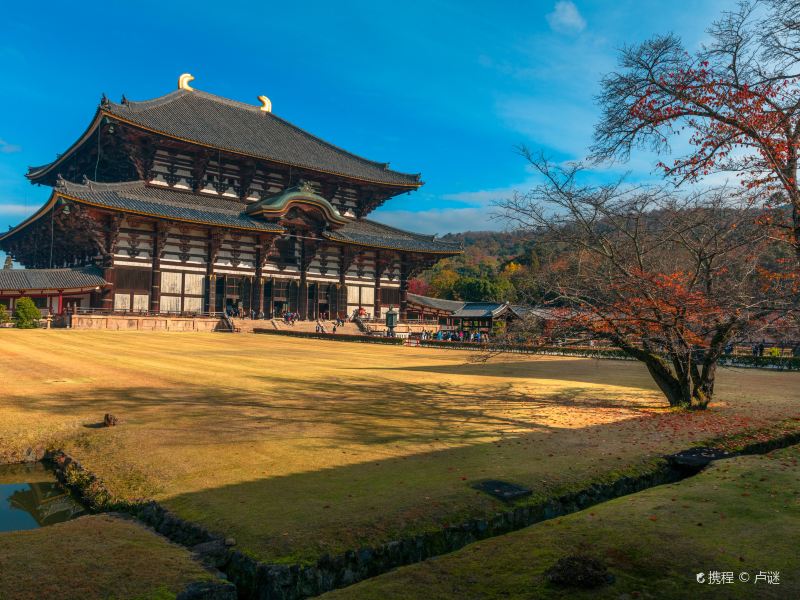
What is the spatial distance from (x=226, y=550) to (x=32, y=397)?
28.6ft

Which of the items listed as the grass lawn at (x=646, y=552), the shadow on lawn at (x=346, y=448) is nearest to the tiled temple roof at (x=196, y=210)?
the shadow on lawn at (x=346, y=448)

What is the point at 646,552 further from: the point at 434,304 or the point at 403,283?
the point at 434,304

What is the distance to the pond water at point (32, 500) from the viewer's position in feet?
20.5

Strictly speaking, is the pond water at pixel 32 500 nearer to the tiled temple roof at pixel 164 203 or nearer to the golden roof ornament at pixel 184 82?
the tiled temple roof at pixel 164 203

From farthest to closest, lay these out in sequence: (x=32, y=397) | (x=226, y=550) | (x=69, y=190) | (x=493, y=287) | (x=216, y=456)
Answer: (x=493, y=287) < (x=69, y=190) < (x=32, y=397) < (x=216, y=456) < (x=226, y=550)

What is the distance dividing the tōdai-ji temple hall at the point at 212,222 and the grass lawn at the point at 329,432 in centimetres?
1796

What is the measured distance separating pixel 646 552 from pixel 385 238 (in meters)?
45.3

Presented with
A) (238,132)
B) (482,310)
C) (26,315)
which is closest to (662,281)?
(26,315)

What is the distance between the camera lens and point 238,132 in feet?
152

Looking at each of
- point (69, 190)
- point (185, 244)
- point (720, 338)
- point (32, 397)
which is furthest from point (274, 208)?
point (720, 338)

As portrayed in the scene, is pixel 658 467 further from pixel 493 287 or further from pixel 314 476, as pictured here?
pixel 493 287

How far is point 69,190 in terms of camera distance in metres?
31.9

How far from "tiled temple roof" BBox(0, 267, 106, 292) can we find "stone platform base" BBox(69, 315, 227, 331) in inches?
109

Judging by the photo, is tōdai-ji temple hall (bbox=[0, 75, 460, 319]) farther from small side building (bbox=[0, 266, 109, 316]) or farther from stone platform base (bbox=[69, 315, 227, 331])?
stone platform base (bbox=[69, 315, 227, 331])
